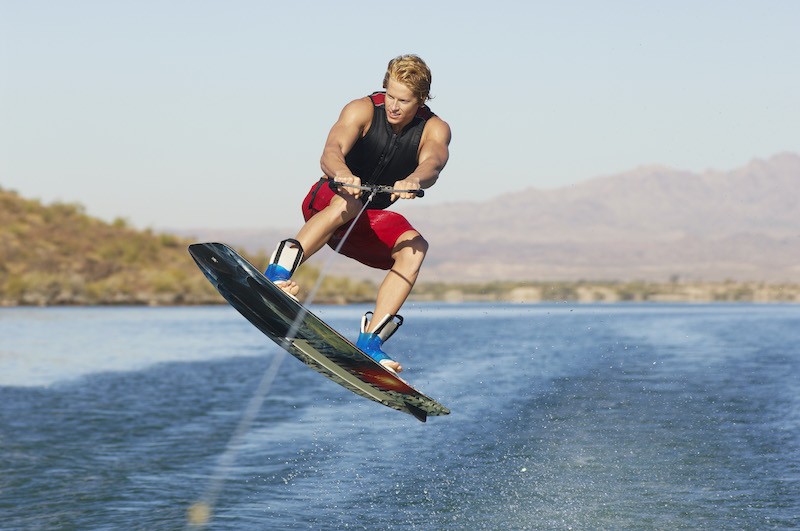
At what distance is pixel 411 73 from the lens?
6555 mm

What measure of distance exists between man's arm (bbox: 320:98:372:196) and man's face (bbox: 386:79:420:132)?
0.19 metres

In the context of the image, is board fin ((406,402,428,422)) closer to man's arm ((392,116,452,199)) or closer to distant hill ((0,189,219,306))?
man's arm ((392,116,452,199))

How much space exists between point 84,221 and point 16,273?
2260cm

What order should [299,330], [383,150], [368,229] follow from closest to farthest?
[383,150] → [368,229] → [299,330]

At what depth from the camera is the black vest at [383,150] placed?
22.2 ft

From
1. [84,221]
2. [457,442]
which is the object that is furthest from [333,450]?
[84,221]

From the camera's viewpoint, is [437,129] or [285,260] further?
[437,129]

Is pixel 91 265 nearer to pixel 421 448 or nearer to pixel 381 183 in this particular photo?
pixel 421 448

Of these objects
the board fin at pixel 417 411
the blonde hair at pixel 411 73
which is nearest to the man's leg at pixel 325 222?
the blonde hair at pixel 411 73

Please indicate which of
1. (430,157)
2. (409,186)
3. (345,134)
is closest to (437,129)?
(430,157)

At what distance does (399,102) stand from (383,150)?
0.41 metres

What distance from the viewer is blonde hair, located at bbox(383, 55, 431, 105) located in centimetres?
A: 654

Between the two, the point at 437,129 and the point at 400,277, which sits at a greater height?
the point at 437,129

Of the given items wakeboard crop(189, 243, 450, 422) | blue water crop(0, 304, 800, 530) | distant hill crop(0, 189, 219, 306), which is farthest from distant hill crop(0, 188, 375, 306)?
wakeboard crop(189, 243, 450, 422)
